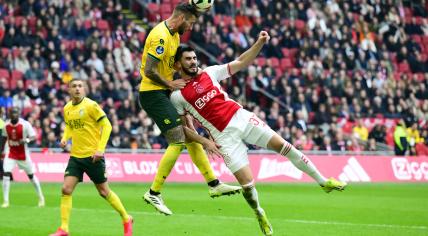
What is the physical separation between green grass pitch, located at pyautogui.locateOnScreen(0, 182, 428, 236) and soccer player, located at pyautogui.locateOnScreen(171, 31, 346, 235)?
6.15ft

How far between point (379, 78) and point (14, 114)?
1943cm

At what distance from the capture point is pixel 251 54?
1155 centimetres

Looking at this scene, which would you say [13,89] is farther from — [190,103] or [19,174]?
[190,103]

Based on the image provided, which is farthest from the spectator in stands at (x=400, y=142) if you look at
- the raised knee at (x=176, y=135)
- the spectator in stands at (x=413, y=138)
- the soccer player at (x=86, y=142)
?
the raised knee at (x=176, y=135)

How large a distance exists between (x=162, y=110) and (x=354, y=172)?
18503 mm

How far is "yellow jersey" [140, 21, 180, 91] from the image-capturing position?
37.8 ft

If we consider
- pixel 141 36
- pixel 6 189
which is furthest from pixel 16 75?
pixel 6 189

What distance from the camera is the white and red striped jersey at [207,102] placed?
11.6m

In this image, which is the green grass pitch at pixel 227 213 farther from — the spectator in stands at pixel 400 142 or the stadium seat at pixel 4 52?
the spectator in stands at pixel 400 142

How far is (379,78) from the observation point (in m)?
35.5

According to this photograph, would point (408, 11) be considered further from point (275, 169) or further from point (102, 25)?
point (102, 25)

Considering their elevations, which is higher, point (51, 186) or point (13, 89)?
point (13, 89)

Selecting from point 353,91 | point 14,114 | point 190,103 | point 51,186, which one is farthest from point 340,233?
point 353,91

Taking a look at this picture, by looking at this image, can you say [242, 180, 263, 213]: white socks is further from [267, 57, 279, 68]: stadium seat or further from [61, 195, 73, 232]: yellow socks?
[267, 57, 279, 68]: stadium seat
